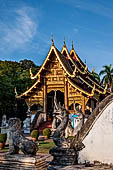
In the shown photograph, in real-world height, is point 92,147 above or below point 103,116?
below

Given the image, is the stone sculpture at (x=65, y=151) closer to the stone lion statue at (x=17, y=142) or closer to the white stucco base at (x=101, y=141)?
the white stucco base at (x=101, y=141)

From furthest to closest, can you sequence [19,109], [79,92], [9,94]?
[19,109] → [9,94] → [79,92]

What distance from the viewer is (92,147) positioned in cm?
667

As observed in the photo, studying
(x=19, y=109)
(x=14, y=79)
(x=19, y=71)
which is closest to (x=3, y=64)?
(x=19, y=71)

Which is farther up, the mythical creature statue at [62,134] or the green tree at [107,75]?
the green tree at [107,75]

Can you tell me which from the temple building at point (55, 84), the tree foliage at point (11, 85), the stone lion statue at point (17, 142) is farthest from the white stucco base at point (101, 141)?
the tree foliage at point (11, 85)

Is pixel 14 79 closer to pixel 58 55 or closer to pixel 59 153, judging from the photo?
pixel 58 55

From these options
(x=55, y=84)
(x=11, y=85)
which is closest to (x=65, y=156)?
(x=55, y=84)

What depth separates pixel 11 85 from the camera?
2611cm

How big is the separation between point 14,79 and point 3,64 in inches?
212

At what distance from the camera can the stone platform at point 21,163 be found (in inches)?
188

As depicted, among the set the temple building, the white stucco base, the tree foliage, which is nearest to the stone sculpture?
the white stucco base

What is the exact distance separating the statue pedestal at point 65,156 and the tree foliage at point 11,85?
18089mm

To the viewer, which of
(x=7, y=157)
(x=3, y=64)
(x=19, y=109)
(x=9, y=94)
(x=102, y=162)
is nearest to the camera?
(x=7, y=157)
